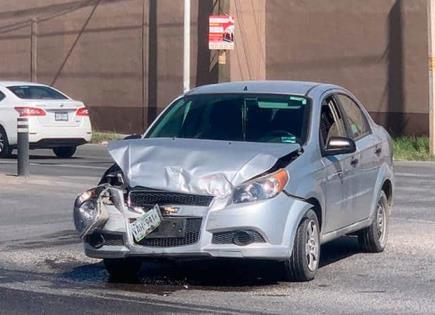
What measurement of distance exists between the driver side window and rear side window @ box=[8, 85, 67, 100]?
13.2 meters

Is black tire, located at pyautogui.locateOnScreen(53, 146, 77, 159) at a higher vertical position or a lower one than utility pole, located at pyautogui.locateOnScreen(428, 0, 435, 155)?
lower

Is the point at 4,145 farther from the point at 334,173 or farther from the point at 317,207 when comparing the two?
the point at 317,207

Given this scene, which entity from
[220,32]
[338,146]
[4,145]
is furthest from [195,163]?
[220,32]

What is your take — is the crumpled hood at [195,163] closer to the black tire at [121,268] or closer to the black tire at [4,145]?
the black tire at [121,268]

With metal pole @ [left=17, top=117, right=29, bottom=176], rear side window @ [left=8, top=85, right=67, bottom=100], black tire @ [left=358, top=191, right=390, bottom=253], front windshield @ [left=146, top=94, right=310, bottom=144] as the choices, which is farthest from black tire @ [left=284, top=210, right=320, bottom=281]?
rear side window @ [left=8, top=85, right=67, bottom=100]

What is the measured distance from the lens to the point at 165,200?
930cm

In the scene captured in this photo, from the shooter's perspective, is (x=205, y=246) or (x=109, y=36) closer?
(x=205, y=246)

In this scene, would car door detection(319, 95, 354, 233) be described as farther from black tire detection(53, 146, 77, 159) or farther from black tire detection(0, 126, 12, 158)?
black tire detection(53, 146, 77, 159)

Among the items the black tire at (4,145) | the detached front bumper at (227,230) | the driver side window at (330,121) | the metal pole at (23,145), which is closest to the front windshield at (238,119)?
the driver side window at (330,121)

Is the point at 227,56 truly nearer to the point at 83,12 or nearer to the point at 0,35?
the point at 83,12

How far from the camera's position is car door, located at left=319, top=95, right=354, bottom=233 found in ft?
33.2

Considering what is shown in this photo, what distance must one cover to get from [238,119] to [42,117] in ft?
41.8

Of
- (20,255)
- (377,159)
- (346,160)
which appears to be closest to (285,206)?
(346,160)

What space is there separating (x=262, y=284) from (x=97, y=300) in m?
→ 1.50
